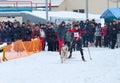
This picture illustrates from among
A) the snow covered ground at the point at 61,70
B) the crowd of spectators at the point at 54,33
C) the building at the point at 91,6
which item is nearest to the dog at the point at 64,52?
the snow covered ground at the point at 61,70

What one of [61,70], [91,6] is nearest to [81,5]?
[91,6]

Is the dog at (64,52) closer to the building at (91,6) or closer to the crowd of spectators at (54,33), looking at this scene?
the crowd of spectators at (54,33)

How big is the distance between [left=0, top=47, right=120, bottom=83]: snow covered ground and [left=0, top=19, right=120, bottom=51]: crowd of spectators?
11.2ft

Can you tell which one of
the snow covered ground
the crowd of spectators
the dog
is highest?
the crowd of spectators

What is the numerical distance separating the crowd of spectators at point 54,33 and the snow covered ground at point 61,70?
3.42m

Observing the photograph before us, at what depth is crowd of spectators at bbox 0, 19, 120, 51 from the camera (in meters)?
26.8

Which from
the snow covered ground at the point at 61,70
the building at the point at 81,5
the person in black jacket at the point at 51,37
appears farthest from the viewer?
the building at the point at 81,5

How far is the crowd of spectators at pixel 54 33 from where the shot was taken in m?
26.8

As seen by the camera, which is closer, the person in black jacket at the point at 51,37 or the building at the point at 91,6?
the person in black jacket at the point at 51,37

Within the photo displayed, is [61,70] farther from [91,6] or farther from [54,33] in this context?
[91,6]

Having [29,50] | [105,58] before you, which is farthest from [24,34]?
[105,58]

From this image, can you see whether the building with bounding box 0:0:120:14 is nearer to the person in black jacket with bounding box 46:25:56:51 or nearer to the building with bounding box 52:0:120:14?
the building with bounding box 52:0:120:14

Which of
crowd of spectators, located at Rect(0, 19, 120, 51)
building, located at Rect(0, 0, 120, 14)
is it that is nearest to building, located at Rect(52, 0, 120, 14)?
building, located at Rect(0, 0, 120, 14)

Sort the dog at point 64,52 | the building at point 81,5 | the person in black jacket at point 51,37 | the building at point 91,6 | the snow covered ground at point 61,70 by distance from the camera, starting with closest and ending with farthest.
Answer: the snow covered ground at point 61,70 < the dog at point 64,52 < the person in black jacket at point 51,37 < the building at point 81,5 < the building at point 91,6
